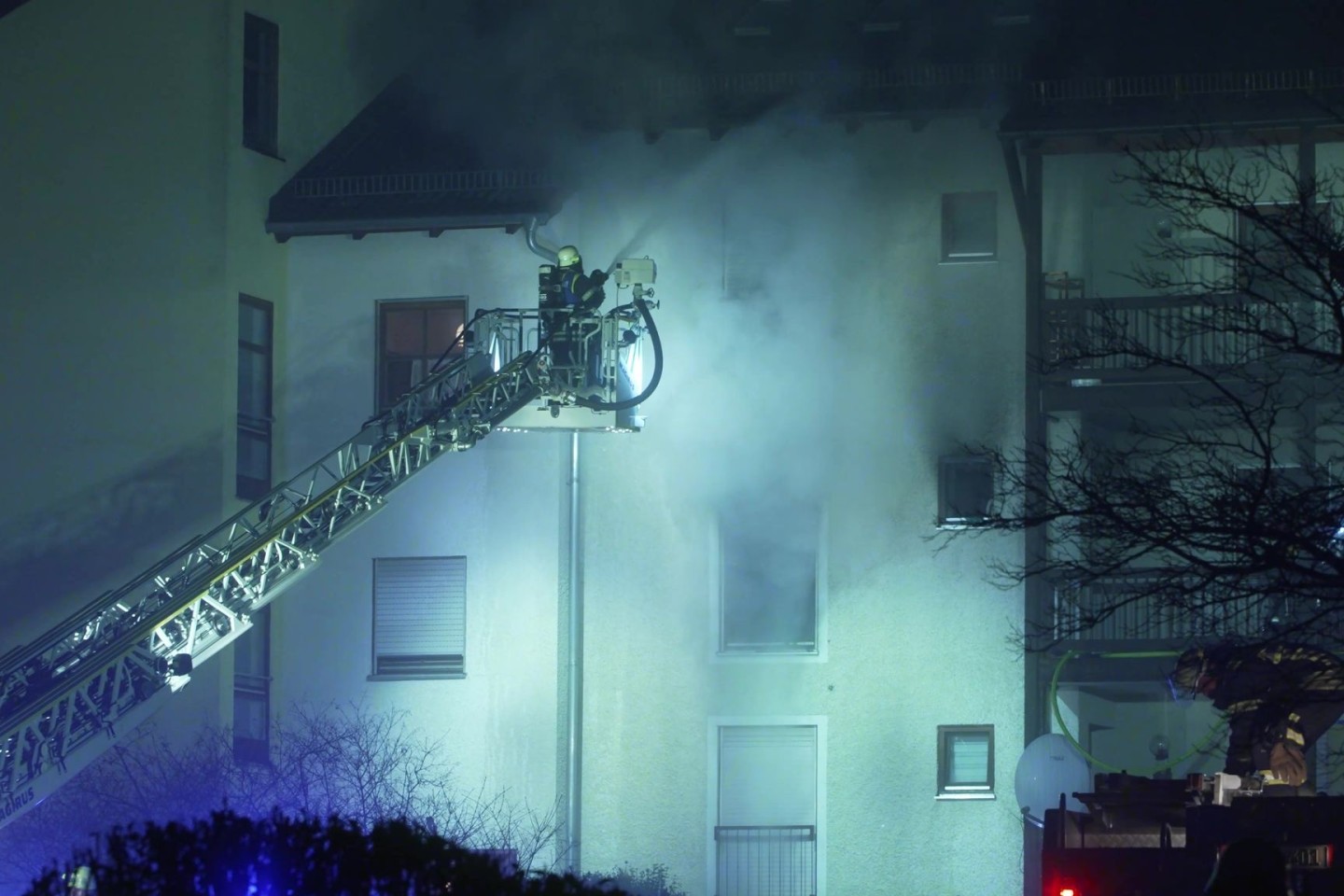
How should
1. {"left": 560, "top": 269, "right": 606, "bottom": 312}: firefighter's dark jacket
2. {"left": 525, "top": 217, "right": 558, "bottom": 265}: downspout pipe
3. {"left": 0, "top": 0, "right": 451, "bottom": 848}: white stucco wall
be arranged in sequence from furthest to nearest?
{"left": 525, "top": 217, "right": 558, "bottom": 265}: downspout pipe → {"left": 0, "top": 0, "right": 451, "bottom": 848}: white stucco wall → {"left": 560, "top": 269, "right": 606, "bottom": 312}: firefighter's dark jacket

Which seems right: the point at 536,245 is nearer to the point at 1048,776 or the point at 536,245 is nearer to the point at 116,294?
the point at 116,294

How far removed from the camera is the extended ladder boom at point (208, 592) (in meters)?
13.2

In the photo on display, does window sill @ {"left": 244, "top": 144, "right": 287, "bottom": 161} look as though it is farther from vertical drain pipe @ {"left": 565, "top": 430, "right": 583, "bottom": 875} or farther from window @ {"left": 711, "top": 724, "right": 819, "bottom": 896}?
window @ {"left": 711, "top": 724, "right": 819, "bottom": 896}

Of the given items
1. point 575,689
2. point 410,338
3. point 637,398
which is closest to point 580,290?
point 637,398

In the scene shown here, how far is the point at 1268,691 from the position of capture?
454 inches

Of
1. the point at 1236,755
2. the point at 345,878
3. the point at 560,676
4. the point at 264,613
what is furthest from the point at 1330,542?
the point at 264,613

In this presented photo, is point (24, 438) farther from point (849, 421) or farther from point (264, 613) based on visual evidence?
point (849, 421)

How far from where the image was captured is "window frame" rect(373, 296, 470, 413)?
20.3m

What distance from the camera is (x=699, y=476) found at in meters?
19.8

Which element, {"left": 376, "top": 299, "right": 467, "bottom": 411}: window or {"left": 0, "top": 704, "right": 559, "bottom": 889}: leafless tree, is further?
{"left": 376, "top": 299, "right": 467, "bottom": 411}: window

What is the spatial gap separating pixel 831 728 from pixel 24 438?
347 inches

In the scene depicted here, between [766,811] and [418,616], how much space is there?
4.29 metres

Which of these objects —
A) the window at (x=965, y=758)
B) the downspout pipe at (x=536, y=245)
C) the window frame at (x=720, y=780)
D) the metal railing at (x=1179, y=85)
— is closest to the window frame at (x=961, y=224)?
the metal railing at (x=1179, y=85)

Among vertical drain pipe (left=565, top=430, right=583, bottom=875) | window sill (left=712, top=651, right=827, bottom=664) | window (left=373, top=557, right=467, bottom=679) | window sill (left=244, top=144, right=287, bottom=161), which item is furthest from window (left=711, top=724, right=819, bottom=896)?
window sill (left=244, top=144, right=287, bottom=161)
